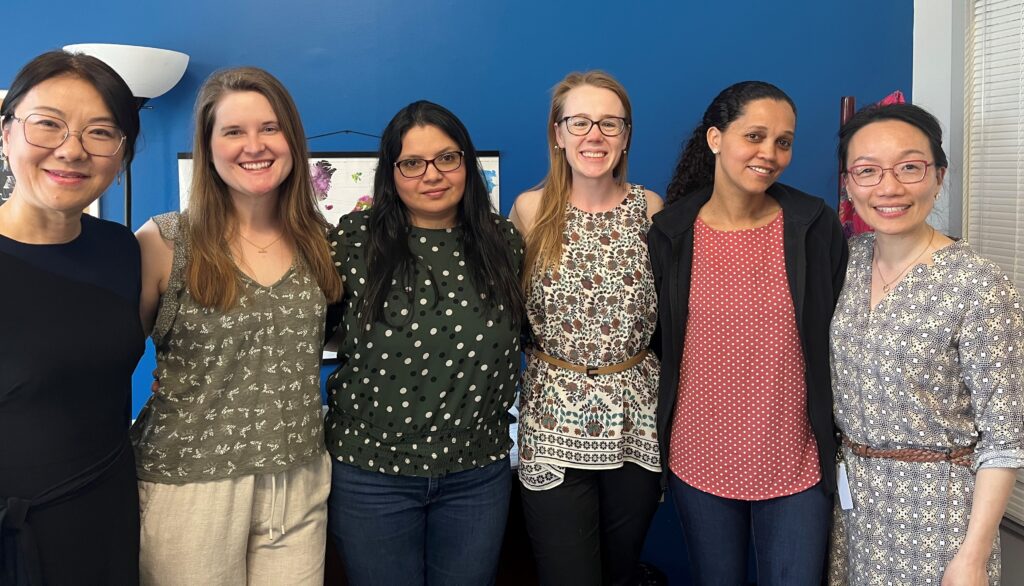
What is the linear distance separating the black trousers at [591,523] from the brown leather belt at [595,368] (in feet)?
0.80

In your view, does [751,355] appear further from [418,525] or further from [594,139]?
[418,525]

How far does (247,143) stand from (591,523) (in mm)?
1196

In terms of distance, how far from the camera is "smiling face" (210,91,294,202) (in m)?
1.65

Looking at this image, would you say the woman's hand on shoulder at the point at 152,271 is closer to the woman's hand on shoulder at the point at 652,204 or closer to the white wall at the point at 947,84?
the woman's hand on shoulder at the point at 652,204

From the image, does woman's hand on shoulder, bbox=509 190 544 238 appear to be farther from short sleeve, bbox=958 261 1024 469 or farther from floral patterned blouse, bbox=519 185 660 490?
short sleeve, bbox=958 261 1024 469

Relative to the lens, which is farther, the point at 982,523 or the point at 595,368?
the point at 595,368

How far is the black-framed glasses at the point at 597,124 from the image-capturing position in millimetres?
1978

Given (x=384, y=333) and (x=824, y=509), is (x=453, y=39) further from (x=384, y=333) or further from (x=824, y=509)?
(x=824, y=509)

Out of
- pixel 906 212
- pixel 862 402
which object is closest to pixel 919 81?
pixel 906 212

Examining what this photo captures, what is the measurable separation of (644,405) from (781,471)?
0.35 m

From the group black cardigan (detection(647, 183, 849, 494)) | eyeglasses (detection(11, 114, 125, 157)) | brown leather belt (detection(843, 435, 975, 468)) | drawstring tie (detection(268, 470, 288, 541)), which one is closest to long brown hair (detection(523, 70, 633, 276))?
black cardigan (detection(647, 183, 849, 494))

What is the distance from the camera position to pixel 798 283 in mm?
1827

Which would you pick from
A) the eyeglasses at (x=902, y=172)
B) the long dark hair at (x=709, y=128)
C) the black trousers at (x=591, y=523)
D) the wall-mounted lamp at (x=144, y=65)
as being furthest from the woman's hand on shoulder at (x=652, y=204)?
the wall-mounted lamp at (x=144, y=65)

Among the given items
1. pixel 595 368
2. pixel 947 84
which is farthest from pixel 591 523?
pixel 947 84
